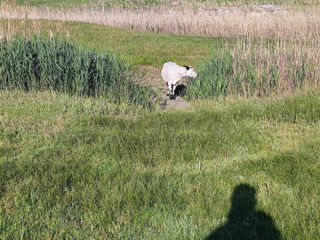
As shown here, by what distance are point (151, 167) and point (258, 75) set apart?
4493 millimetres

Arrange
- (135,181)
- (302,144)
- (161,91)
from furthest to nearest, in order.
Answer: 1. (161,91)
2. (302,144)
3. (135,181)

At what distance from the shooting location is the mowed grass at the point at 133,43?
12727 millimetres

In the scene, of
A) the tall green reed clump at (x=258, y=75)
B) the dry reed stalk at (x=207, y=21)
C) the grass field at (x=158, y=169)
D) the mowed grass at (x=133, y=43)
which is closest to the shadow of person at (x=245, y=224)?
the grass field at (x=158, y=169)

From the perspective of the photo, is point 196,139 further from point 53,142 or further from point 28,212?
point 28,212

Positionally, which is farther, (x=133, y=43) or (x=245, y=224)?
(x=133, y=43)

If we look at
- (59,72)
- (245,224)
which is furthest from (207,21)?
(245,224)

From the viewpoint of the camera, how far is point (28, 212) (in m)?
3.77

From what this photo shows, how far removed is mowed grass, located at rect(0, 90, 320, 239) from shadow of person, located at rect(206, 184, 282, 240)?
0.19 feet

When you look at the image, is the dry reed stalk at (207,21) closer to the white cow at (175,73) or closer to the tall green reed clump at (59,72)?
the white cow at (175,73)

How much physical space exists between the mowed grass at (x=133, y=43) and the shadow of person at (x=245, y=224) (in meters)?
8.52

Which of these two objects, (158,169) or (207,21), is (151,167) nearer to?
(158,169)

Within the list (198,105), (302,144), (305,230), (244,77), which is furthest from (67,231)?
(244,77)

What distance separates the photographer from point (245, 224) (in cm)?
352

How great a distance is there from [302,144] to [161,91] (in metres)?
5.18
